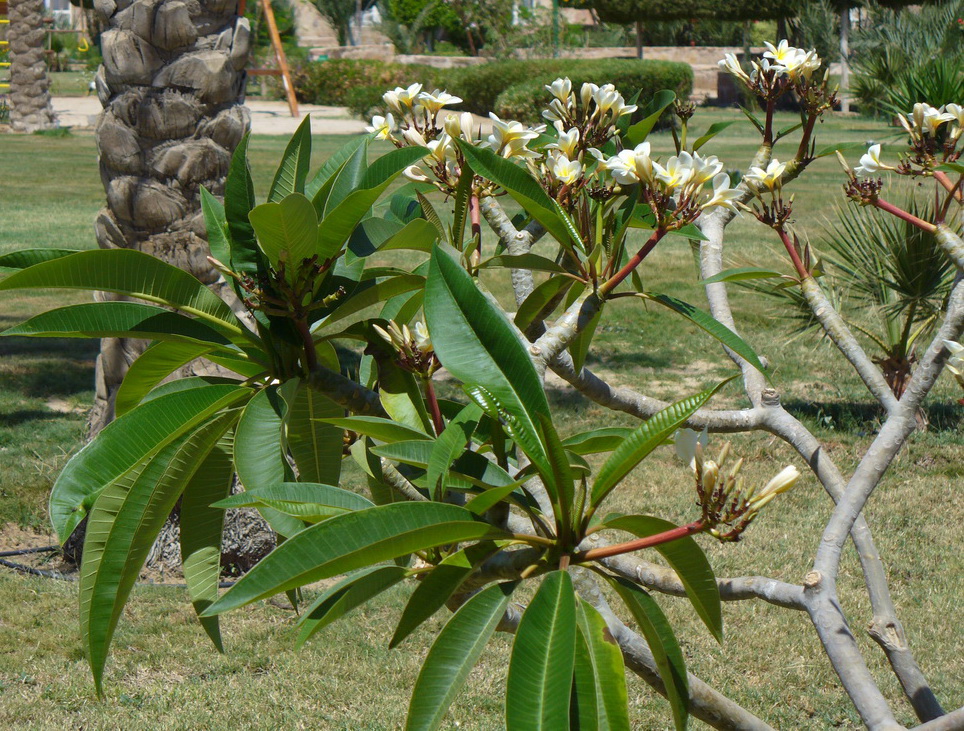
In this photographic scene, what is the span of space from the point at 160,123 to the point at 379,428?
135 inches

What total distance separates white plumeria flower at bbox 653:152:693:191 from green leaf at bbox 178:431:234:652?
24.4 inches

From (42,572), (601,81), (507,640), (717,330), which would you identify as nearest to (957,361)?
(717,330)

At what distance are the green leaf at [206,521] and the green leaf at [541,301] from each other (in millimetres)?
469

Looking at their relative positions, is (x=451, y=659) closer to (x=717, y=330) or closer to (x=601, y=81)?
(x=717, y=330)

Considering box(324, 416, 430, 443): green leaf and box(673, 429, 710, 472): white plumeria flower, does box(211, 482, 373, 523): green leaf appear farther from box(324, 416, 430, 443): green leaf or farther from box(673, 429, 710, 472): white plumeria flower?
box(673, 429, 710, 472): white plumeria flower

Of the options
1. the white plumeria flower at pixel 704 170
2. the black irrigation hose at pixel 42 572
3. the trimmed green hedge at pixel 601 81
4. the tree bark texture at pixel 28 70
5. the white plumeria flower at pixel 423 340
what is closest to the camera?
the white plumeria flower at pixel 704 170

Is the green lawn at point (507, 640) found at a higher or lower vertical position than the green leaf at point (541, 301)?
lower

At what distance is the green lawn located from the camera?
10.3 ft

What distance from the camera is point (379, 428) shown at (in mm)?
1116

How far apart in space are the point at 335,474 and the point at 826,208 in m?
12.0

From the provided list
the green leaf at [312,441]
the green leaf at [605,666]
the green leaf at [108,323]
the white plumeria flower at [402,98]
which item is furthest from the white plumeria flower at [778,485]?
the white plumeria flower at [402,98]

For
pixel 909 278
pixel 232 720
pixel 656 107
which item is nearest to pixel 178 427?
pixel 656 107

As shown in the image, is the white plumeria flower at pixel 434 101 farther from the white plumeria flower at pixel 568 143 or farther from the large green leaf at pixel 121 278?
the large green leaf at pixel 121 278

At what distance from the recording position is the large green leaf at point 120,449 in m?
1.10
